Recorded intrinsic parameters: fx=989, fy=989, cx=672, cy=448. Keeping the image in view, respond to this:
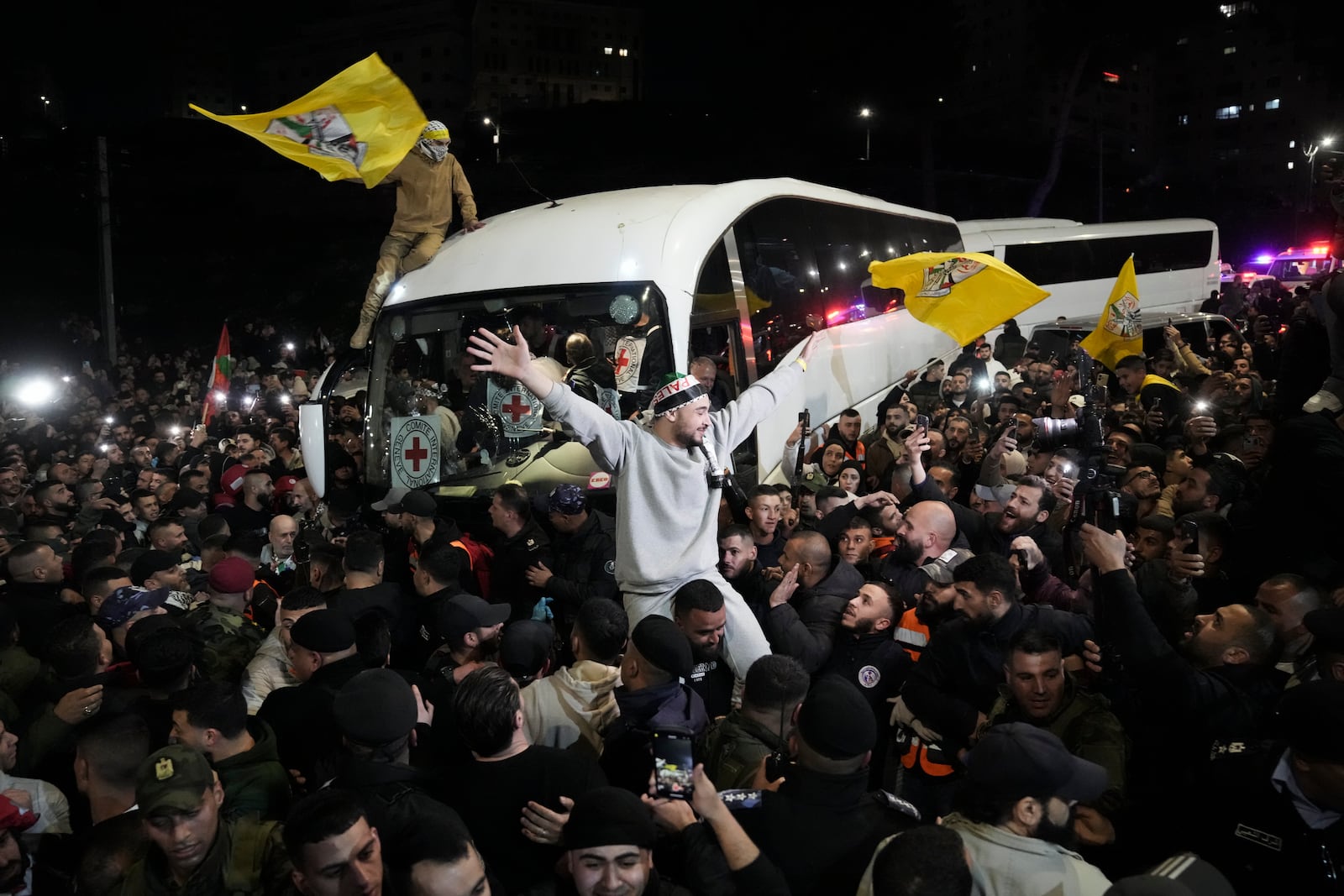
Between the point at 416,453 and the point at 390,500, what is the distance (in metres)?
0.42

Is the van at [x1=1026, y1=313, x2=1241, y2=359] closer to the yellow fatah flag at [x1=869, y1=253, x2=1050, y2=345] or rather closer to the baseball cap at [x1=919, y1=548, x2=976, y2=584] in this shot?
the yellow fatah flag at [x1=869, y1=253, x2=1050, y2=345]

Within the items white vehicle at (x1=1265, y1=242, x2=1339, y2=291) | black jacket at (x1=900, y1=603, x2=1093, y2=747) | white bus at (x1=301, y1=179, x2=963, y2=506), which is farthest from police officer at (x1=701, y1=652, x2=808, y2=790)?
white vehicle at (x1=1265, y1=242, x2=1339, y2=291)

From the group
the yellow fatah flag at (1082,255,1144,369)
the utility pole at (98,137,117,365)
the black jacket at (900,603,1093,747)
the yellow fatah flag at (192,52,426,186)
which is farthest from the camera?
the utility pole at (98,137,117,365)

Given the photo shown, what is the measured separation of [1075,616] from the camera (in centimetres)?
431

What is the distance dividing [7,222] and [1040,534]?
40.6 metres

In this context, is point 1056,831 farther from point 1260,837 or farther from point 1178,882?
point 1260,837

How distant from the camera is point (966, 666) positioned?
4117 mm

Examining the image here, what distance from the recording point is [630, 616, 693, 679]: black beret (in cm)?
362

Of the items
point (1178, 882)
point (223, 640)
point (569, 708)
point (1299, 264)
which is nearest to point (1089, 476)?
point (1178, 882)

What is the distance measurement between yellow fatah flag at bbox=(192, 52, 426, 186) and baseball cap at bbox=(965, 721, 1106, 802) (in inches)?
249

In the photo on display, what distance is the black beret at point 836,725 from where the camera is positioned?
2.89 m

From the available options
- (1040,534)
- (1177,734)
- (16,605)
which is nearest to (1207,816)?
(1177,734)

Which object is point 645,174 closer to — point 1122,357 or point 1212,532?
point 1122,357

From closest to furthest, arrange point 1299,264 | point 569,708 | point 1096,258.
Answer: point 569,708, point 1096,258, point 1299,264
